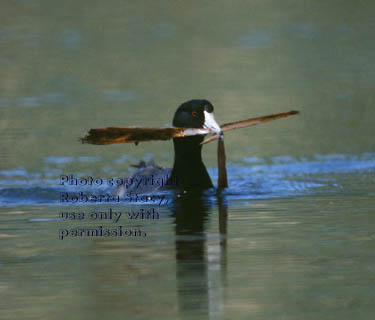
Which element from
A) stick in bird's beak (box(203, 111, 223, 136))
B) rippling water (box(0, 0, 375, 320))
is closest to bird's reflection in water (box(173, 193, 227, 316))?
rippling water (box(0, 0, 375, 320))

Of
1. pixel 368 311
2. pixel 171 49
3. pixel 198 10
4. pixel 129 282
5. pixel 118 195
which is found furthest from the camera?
pixel 198 10

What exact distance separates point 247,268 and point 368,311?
3.71 ft

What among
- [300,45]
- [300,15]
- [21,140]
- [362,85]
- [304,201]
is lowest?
[304,201]

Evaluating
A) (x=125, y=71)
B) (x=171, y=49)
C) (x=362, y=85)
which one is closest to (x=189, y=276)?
(x=362, y=85)

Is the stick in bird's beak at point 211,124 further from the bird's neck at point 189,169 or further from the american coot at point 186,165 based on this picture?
the bird's neck at point 189,169

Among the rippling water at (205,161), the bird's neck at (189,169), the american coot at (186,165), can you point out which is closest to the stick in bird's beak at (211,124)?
the american coot at (186,165)

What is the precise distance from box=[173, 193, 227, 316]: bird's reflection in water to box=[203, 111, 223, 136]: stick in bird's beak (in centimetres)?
71

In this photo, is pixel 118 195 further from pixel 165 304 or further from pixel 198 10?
pixel 198 10

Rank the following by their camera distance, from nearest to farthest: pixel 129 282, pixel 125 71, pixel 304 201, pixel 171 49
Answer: pixel 129 282, pixel 304 201, pixel 125 71, pixel 171 49

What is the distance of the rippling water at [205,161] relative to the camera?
5.14 meters

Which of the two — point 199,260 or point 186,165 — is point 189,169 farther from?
point 199,260

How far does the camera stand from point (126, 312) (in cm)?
470

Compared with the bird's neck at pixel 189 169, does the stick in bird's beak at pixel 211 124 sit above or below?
above

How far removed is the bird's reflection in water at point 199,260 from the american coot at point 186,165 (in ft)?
2.39
